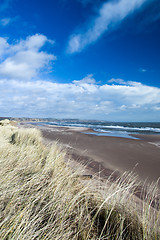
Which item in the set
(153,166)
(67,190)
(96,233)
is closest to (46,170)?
(67,190)

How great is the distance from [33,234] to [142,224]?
154cm

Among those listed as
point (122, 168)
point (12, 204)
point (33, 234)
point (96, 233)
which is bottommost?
point (122, 168)

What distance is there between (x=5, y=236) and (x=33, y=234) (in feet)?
1.09

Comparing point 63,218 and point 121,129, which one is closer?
point 63,218

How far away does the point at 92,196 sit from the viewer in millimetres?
2488

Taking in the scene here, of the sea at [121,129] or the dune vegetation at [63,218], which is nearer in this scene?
the dune vegetation at [63,218]

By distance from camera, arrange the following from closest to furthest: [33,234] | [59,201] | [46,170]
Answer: [33,234]
[59,201]
[46,170]

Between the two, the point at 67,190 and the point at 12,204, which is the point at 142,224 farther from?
the point at 12,204

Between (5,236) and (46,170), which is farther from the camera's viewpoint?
(46,170)

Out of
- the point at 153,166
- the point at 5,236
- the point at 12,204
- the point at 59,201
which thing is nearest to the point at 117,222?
the point at 59,201

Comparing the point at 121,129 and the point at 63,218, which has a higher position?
the point at 63,218

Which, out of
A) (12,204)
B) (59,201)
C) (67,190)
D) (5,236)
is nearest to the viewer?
(5,236)

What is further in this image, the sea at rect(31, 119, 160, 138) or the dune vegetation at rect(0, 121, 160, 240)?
the sea at rect(31, 119, 160, 138)

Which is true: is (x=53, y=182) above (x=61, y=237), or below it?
above
